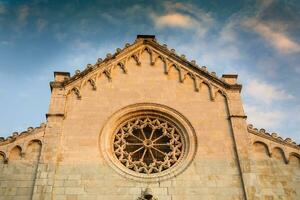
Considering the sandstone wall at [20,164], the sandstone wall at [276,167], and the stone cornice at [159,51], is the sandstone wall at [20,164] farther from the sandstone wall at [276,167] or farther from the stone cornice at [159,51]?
the sandstone wall at [276,167]

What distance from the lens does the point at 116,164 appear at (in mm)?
17969

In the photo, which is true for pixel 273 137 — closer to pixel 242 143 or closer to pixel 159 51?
pixel 242 143

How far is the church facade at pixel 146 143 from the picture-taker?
56.4 feet

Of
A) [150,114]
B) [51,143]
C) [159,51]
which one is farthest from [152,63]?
[51,143]

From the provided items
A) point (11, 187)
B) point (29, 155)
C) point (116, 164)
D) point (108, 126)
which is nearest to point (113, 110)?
point (108, 126)

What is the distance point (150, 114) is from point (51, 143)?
14.3 feet

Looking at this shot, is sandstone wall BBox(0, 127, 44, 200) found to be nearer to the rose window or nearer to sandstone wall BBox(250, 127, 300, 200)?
the rose window

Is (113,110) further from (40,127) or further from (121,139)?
Answer: (40,127)

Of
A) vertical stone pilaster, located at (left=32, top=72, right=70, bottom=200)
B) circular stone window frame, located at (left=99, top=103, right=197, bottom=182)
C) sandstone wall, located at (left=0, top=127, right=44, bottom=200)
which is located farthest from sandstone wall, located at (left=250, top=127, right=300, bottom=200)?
sandstone wall, located at (left=0, top=127, right=44, bottom=200)

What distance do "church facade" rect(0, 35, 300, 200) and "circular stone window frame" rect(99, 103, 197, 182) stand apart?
42 millimetres

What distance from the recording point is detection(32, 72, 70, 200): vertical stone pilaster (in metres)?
17.0

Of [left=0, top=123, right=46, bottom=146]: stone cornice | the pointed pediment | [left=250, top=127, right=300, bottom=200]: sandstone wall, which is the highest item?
the pointed pediment

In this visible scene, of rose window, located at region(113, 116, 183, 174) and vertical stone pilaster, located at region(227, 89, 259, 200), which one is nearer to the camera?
vertical stone pilaster, located at region(227, 89, 259, 200)

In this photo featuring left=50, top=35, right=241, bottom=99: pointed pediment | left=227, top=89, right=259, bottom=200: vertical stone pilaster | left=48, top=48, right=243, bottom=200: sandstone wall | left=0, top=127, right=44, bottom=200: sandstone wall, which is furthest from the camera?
left=50, top=35, right=241, bottom=99: pointed pediment
